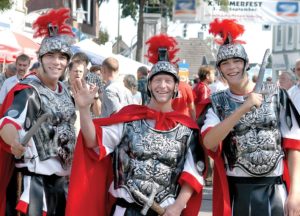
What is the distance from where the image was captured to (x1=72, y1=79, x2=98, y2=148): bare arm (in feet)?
13.8

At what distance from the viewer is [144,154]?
14.1ft

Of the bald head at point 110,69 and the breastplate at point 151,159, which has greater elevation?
the bald head at point 110,69

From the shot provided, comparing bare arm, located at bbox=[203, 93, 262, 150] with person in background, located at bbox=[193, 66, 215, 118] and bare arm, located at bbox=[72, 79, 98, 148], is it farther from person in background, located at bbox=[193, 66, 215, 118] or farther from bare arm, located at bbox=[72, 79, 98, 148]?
person in background, located at bbox=[193, 66, 215, 118]

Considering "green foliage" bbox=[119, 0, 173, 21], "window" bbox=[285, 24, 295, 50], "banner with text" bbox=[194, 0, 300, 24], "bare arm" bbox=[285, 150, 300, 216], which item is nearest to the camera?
"bare arm" bbox=[285, 150, 300, 216]

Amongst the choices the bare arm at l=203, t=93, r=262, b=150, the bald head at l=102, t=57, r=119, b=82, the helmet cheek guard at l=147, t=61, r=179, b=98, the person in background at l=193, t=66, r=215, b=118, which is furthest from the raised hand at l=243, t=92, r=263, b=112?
the person in background at l=193, t=66, r=215, b=118

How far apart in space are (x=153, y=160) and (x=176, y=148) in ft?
0.53

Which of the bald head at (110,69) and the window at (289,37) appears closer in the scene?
the bald head at (110,69)

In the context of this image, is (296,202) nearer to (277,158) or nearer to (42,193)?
(277,158)

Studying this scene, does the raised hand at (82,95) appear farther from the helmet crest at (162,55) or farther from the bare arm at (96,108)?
the bare arm at (96,108)

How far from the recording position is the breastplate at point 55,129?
4578 millimetres

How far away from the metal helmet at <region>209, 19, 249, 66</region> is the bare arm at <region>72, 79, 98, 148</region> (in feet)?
2.84

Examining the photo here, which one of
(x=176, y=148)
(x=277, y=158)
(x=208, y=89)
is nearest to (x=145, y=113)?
(x=176, y=148)

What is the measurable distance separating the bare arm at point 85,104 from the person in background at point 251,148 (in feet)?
2.29

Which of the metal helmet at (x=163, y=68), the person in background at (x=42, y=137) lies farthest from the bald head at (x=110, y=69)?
the metal helmet at (x=163, y=68)
